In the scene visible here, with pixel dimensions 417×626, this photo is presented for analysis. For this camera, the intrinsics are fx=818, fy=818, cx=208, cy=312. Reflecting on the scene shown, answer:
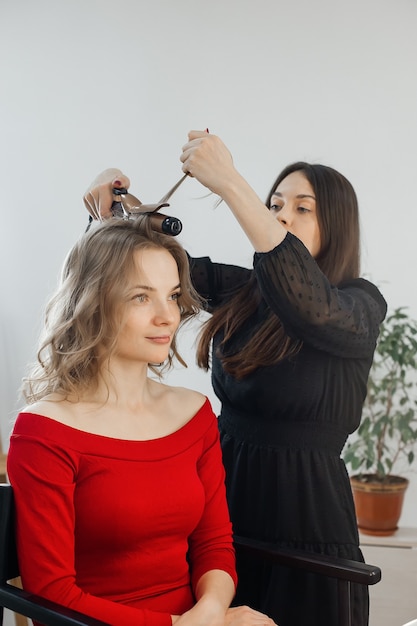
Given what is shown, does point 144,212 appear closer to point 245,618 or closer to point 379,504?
point 245,618

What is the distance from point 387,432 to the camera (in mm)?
3969

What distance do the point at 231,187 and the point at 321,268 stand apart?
0.43 metres

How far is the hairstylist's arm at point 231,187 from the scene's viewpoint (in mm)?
1455

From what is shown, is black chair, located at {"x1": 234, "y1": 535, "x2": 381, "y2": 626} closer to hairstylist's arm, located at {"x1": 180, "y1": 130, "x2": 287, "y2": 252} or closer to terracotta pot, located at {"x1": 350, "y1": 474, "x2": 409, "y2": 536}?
Answer: hairstylist's arm, located at {"x1": 180, "y1": 130, "x2": 287, "y2": 252}

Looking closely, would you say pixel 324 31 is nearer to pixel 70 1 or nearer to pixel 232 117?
pixel 232 117

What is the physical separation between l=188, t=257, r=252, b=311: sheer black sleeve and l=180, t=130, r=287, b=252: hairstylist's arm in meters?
0.46

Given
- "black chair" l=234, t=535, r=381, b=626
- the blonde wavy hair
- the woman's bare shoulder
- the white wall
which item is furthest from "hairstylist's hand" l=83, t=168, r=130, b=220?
the white wall

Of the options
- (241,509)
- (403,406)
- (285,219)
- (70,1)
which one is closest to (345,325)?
(285,219)

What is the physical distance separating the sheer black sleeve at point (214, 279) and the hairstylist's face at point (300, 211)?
0.69ft

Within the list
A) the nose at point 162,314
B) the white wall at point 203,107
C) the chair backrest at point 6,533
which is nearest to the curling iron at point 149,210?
the nose at point 162,314

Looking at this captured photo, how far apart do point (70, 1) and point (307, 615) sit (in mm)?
3292

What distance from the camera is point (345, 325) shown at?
157 cm

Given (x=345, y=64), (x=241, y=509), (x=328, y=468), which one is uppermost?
(x=345, y=64)

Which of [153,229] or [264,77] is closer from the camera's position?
[153,229]
